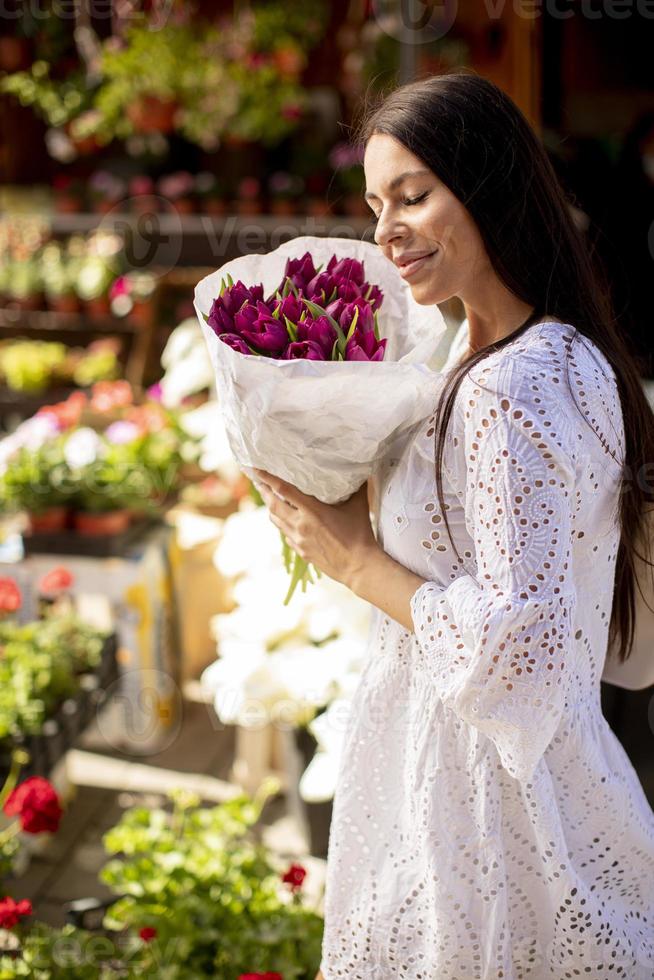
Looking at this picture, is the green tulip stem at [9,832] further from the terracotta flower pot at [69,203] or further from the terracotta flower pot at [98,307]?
the terracotta flower pot at [69,203]

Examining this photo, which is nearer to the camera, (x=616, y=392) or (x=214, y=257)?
(x=616, y=392)

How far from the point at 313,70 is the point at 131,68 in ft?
3.45

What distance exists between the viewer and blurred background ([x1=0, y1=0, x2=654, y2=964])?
7.97ft

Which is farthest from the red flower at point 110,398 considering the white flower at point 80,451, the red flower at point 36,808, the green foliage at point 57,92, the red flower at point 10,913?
the red flower at point 10,913

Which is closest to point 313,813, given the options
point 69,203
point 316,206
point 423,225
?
point 423,225

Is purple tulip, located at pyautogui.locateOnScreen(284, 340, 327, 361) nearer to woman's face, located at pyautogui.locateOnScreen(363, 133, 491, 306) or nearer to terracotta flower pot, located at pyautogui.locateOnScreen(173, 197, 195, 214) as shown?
woman's face, located at pyautogui.locateOnScreen(363, 133, 491, 306)

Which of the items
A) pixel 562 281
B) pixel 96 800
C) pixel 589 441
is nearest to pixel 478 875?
pixel 589 441

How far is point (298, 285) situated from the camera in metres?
1.26

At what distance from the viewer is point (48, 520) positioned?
9.90 ft

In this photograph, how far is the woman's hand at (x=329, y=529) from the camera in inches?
48.7

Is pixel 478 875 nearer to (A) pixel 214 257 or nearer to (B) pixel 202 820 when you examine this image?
(B) pixel 202 820

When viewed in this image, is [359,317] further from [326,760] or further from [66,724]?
[66,724]

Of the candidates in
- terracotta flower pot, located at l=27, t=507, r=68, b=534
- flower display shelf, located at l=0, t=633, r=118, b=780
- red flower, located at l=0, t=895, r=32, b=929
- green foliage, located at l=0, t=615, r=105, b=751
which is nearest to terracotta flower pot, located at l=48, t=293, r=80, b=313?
terracotta flower pot, located at l=27, t=507, r=68, b=534

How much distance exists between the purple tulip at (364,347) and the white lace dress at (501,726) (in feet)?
0.39
